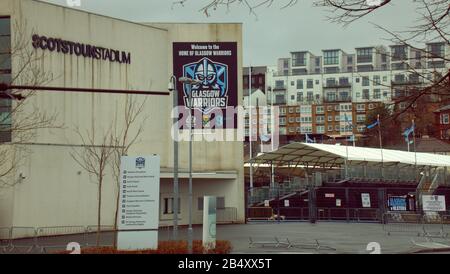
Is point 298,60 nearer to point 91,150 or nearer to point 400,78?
point 91,150

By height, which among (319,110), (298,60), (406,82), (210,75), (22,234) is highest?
(298,60)

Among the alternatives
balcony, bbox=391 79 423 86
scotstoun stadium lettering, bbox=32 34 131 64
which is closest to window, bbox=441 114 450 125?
balcony, bbox=391 79 423 86

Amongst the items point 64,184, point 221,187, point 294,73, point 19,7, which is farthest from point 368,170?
point 294,73

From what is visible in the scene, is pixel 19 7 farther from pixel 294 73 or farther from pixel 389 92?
pixel 294 73

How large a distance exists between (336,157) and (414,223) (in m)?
18.4

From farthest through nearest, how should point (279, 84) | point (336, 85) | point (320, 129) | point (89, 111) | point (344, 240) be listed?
1. point (279, 84)
2. point (336, 85)
3. point (320, 129)
4. point (89, 111)
5. point (344, 240)

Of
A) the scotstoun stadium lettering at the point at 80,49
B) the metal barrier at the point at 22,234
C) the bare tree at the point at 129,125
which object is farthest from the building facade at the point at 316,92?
the metal barrier at the point at 22,234

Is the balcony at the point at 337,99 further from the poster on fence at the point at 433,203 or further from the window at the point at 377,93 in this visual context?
the window at the point at 377,93

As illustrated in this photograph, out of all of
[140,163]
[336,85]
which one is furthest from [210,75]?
[336,85]

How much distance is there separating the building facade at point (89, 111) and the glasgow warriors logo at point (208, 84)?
144 centimetres

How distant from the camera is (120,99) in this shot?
43156 mm

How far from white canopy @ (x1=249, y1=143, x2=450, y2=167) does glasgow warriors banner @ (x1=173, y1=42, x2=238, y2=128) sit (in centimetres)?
944

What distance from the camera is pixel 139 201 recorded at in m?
19.5

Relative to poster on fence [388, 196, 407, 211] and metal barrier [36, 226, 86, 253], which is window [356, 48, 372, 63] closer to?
poster on fence [388, 196, 407, 211]
